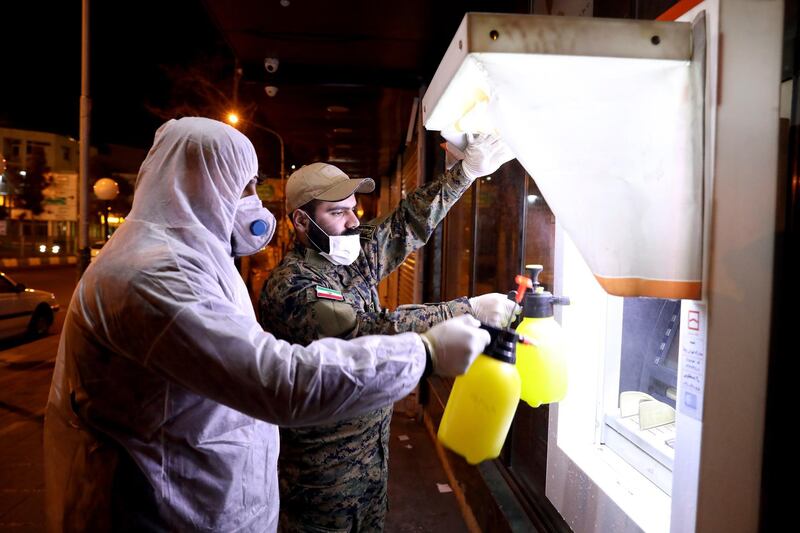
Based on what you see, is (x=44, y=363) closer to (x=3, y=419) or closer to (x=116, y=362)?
(x=3, y=419)

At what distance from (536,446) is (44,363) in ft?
32.2

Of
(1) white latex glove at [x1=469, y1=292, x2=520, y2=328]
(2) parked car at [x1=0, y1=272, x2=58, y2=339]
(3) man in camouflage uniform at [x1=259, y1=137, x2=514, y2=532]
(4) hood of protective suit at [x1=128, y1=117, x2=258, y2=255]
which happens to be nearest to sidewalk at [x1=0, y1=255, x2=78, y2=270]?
(2) parked car at [x1=0, y1=272, x2=58, y2=339]

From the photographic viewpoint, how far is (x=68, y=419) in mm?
1535

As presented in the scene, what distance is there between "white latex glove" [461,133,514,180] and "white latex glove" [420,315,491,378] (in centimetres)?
104

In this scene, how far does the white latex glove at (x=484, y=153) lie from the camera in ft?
7.27

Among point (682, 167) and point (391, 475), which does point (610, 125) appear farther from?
point (391, 475)

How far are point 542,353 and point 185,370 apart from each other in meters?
1.12

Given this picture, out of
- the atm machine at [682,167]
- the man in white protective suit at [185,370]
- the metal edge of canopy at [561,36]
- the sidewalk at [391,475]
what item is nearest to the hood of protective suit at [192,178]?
the man in white protective suit at [185,370]

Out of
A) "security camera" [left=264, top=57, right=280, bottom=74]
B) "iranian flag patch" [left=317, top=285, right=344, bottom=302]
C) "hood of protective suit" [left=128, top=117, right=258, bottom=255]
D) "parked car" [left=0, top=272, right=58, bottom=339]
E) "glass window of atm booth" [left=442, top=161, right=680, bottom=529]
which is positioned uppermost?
"security camera" [left=264, top=57, right=280, bottom=74]

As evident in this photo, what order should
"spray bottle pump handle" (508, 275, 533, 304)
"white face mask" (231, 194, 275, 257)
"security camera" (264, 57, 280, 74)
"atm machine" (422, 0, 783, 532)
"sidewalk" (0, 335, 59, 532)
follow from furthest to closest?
"security camera" (264, 57, 280, 74) → "sidewalk" (0, 335, 59, 532) → "white face mask" (231, 194, 275, 257) → "spray bottle pump handle" (508, 275, 533, 304) → "atm machine" (422, 0, 783, 532)

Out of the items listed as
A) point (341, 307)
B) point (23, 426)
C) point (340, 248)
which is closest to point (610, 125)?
point (341, 307)

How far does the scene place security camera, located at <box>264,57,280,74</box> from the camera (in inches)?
201

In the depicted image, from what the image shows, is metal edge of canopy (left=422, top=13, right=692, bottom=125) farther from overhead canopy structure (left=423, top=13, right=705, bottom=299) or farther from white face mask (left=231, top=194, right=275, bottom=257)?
white face mask (left=231, top=194, right=275, bottom=257)

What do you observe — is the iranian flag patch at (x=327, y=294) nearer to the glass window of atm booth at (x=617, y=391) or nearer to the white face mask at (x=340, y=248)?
the white face mask at (x=340, y=248)
